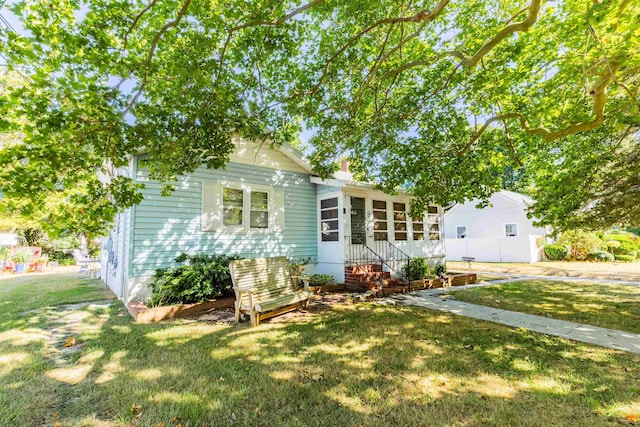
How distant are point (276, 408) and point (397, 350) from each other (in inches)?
83.3

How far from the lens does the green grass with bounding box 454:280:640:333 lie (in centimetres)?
580

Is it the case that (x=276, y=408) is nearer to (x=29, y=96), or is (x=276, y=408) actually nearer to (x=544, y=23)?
(x=29, y=96)

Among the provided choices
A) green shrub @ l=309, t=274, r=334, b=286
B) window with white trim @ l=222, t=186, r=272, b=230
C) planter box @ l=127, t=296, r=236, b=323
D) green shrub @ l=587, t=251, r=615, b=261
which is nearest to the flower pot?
green shrub @ l=309, t=274, r=334, b=286

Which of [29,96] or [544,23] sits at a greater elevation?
[544,23]

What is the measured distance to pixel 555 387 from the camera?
3.15 metres

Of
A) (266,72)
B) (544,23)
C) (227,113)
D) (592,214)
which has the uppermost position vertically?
(544,23)

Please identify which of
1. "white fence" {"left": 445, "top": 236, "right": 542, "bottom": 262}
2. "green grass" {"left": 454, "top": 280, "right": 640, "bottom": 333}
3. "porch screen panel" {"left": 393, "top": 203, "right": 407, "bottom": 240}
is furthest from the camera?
"white fence" {"left": 445, "top": 236, "right": 542, "bottom": 262}

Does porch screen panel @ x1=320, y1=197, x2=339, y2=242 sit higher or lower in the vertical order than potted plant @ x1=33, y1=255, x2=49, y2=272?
higher

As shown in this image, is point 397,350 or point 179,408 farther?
point 397,350

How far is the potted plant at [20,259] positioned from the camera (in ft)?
47.2

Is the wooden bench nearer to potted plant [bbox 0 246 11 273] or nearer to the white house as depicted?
the white house

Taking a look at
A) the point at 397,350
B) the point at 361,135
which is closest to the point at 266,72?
the point at 361,135

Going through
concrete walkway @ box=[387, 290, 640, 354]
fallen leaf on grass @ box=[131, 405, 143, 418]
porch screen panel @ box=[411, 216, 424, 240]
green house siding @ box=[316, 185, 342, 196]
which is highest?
green house siding @ box=[316, 185, 342, 196]

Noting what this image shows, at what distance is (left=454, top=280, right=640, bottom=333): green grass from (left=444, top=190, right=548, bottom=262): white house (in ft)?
26.8
